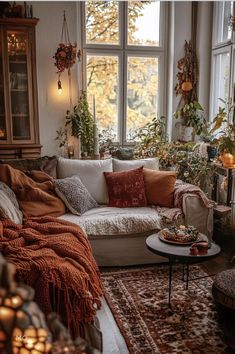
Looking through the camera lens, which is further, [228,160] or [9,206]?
[228,160]

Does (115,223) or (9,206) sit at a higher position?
(9,206)

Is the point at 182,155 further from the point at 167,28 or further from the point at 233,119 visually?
the point at 167,28

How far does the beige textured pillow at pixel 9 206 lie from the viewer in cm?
276

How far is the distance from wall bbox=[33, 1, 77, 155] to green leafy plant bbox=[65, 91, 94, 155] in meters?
0.19

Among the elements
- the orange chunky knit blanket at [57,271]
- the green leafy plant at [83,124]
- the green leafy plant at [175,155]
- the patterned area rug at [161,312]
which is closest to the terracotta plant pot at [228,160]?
the green leafy plant at [175,155]

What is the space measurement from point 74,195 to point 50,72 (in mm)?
1956

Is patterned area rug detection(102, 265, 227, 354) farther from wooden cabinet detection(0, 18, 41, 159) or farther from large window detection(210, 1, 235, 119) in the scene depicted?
large window detection(210, 1, 235, 119)

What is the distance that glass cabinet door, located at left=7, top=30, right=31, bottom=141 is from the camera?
4.36 meters

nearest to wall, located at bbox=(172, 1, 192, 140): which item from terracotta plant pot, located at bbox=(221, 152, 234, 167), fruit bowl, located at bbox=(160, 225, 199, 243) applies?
terracotta plant pot, located at bbox=(221, 152, 234, 167)

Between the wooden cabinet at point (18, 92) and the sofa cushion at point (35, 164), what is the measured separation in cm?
86

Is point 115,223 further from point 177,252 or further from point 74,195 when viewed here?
point 177,252

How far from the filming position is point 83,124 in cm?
466

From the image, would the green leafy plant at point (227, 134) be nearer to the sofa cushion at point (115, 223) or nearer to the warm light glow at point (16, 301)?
the sofa cushion at point (115, 223)

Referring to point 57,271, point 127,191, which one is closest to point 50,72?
point 127,191
